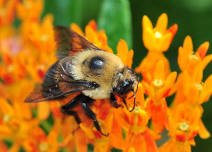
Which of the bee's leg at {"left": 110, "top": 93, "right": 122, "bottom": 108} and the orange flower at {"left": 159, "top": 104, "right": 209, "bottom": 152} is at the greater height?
the bee's leg at {"left": 110, "top": 93, "right": 122, "bottom": 108}

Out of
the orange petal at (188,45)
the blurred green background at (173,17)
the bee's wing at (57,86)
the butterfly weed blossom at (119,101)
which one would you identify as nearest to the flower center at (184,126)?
the butterfly weed blossom at (119,101)

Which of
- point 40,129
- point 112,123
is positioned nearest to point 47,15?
point 40,129

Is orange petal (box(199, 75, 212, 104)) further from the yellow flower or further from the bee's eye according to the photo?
the bee's eye

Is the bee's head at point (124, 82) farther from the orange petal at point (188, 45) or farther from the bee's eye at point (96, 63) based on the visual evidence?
the orange petal at point (188, 45)

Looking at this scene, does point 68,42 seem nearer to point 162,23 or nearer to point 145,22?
point 145,22

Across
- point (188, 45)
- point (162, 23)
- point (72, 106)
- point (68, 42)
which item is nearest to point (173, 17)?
point (162, 23)

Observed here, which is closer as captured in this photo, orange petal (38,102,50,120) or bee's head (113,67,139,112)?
bee's head (113,67,139,112)

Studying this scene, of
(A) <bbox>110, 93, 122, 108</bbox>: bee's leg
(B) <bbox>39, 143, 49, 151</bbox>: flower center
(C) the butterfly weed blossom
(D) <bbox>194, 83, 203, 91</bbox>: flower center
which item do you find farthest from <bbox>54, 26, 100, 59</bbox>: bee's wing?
(D) <bbox>194, 83, 203, 91</bbox>: flower center
